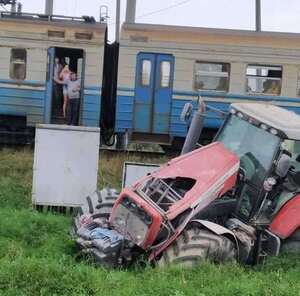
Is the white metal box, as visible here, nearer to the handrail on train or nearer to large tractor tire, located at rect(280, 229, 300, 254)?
large tractor tire, located at rect(280, 229, 300, 254)

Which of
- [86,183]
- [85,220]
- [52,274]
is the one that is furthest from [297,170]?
[86,183]

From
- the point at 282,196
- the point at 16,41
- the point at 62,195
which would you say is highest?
the point at 16,41

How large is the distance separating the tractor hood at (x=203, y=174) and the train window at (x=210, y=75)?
9431 mm

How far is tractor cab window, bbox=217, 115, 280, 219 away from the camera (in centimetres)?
763

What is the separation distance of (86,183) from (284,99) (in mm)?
7858

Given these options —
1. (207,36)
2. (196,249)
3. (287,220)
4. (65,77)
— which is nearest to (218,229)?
(196,249)

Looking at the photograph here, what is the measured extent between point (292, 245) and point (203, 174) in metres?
1.23

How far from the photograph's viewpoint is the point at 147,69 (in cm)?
1734

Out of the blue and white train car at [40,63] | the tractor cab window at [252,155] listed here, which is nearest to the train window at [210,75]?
the blue and white train car at [40,63]

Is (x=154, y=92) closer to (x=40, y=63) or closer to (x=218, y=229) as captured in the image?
(x=40, y=63)

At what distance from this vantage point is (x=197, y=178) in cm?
765

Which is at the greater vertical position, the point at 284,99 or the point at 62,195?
the point at 284,99

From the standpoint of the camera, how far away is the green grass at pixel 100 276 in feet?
20.2

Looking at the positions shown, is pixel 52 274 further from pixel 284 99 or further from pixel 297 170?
pixel 284 99
